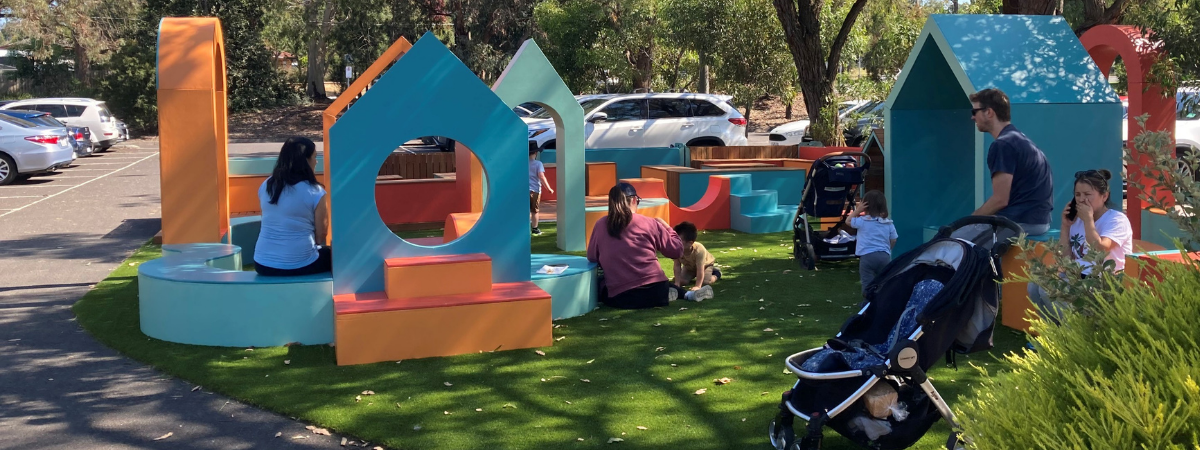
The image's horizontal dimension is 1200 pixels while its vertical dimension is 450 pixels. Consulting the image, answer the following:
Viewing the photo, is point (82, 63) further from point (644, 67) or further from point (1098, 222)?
point (1098, 222)

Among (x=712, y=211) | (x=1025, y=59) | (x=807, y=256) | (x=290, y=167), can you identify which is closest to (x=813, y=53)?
(x=712, y=211)

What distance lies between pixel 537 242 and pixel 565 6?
2336 centimetres

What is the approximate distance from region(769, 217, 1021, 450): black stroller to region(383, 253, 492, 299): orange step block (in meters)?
2.94

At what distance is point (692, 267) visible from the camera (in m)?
8.98

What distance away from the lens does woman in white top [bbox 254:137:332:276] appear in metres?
7.26

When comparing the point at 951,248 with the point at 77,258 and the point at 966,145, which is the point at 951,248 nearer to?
the point at 966,145

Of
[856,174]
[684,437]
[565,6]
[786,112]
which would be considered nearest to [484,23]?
[565,6]

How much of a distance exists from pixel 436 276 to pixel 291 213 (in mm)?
1184

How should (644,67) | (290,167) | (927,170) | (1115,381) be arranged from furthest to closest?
(644,67) < (927,170) < (290,167) < (1115,381)

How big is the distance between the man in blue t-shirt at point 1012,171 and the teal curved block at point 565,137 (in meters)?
5.41

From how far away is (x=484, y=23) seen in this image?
38719 mm

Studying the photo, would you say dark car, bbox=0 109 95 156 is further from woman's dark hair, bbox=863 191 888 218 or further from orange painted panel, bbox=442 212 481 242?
woman's dark hair, bbox=863 191 888 218

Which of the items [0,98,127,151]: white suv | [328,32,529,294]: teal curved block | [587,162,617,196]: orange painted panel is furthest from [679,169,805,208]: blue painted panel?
[0,98,127,151]: white suv

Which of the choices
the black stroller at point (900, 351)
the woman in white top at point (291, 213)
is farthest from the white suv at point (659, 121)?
the black stroller at point (900, 351)
